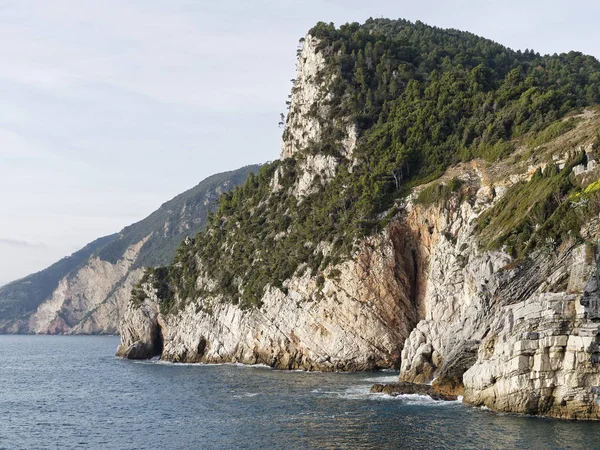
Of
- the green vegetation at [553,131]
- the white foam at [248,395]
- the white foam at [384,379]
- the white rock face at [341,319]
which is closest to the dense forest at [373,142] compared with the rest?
the green vegetation at [553,131]

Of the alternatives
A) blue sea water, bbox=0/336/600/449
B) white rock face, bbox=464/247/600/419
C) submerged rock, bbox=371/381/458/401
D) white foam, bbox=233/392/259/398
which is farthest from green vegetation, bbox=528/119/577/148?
white foam, bbox=233/392/259/398

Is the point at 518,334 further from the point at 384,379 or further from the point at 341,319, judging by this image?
the point at 341,319

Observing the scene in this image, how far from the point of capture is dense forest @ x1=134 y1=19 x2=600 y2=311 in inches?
3004

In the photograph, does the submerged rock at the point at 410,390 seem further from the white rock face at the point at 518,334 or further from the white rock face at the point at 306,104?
the white rock face at the point at 306,104

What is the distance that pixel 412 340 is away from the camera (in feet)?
190

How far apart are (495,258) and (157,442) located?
94.6 feet

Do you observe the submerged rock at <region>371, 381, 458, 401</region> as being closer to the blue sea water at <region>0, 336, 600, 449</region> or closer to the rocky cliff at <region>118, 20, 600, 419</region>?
the rocky cliff at <region>118, 20, 600, 419</region>

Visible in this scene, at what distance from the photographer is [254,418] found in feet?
146

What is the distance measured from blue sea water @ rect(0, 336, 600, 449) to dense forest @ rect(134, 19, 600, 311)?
19109 mm

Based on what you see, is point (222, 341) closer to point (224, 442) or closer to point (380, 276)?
point (380, 276)

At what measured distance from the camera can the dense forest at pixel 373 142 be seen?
76312 millimetres

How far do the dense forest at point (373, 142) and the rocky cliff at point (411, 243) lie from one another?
306 millimetres

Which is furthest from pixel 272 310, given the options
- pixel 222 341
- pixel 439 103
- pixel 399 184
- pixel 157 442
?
pixel 157 442

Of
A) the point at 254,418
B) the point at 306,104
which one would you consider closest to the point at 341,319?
the point at 254,418
